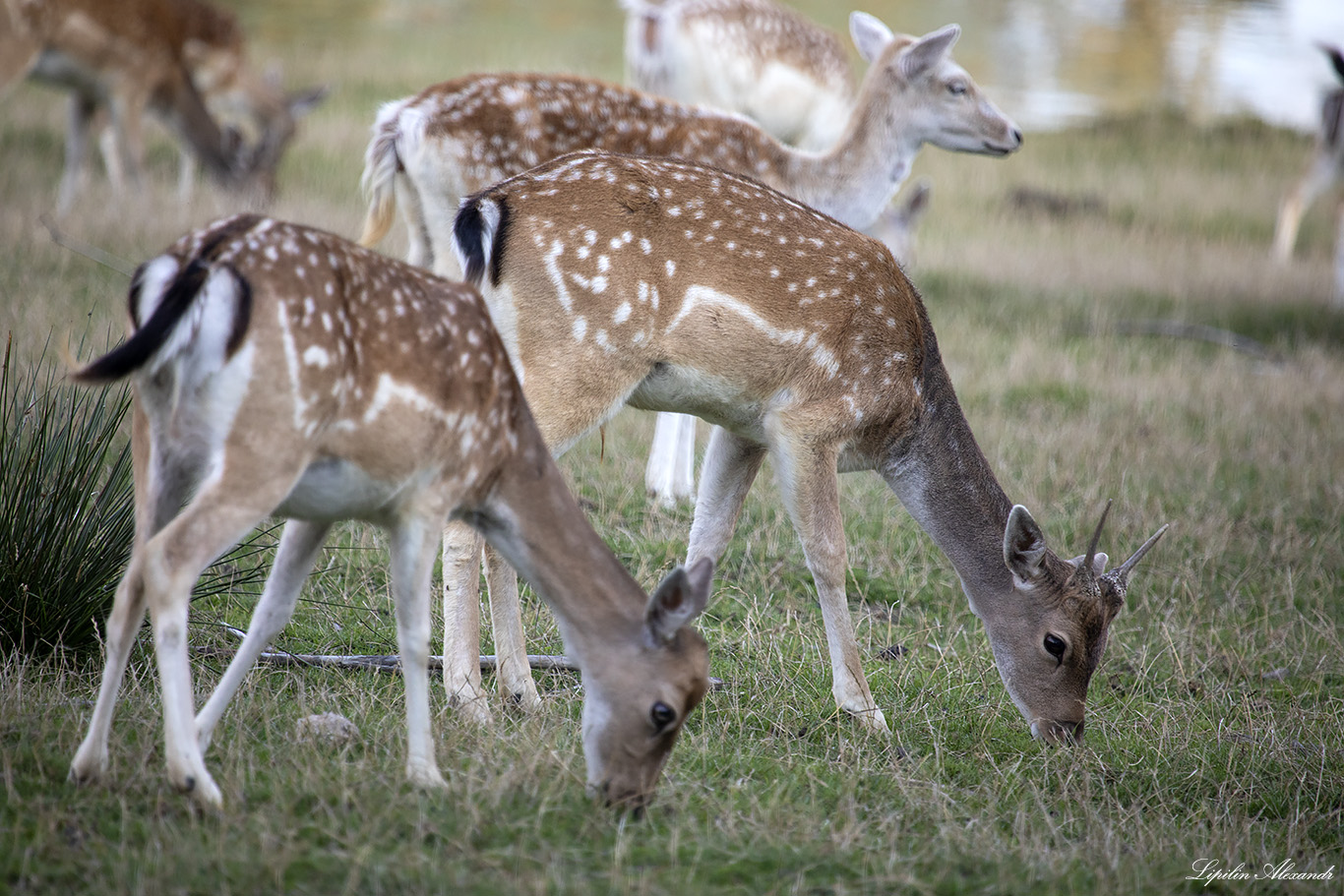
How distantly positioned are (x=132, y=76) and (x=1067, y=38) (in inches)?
893

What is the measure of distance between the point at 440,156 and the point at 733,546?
2158 millimetres

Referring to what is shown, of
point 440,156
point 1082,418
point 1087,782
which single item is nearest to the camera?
point 1087,782

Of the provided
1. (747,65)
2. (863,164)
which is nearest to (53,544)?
(863,164)

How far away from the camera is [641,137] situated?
6.18 metres

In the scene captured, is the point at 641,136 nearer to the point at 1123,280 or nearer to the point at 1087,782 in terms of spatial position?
the point at 1087,782

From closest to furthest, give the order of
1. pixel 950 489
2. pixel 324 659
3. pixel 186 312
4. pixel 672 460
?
pixel 186 312 → pixel 324 659 → pixel 950 489 → pixel 672 460

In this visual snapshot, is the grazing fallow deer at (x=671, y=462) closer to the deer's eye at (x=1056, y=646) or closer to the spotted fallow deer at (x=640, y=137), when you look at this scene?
the spotted fallow deer at (x=640, y=137)

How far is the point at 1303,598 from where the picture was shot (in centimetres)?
598

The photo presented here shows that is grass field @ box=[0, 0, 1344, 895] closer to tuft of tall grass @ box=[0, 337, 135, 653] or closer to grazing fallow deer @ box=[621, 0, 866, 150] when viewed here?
tuft of tall grass @ box=[0, 337, 135, 653]

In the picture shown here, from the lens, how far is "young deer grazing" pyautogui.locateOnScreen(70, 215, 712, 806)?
9.88 feet

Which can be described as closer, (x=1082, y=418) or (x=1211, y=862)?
(x=1211, y=862)

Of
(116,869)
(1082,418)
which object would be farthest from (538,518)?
(1082,418)

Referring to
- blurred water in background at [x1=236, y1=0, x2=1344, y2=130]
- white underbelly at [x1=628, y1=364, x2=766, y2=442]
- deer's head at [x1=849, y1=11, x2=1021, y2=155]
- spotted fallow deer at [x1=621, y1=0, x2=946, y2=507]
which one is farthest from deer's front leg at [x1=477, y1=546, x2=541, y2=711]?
blurred water in background at [x1=236, y1=0, x2=1344, y2=130]

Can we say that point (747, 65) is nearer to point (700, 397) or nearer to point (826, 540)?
point (700, 397)
